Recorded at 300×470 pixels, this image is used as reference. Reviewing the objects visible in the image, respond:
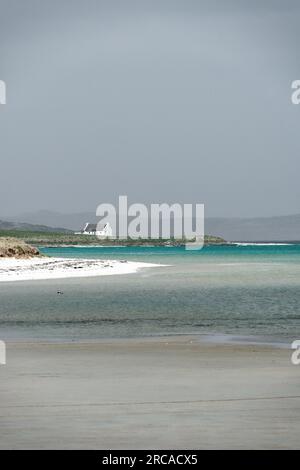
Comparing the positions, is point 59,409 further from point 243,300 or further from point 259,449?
point 243,300

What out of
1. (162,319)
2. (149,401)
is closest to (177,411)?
(149,401)

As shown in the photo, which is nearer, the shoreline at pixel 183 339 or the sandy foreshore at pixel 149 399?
the sandy foreshore at pixel 149 399

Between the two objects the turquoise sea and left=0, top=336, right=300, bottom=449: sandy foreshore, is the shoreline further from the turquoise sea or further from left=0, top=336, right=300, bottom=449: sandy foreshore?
left=0, top=336, right=300, bottom=449: sandy foreshore

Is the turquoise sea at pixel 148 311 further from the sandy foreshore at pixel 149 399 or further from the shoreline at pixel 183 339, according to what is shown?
the sandy foreshore at pixel 149 399

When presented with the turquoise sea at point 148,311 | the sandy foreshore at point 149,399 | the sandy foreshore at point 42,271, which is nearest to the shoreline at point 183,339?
the turquoise sea at point 148,311

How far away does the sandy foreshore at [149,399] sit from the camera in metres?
11.7

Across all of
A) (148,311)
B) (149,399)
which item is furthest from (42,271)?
(149,399)

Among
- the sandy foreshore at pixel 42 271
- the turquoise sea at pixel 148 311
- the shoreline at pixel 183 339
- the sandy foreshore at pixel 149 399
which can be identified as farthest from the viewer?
the sandy foreshore at pixel 42 271

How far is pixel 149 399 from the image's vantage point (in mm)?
14477

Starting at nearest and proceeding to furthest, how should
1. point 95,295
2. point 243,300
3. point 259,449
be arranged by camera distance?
point 259,449 < point 243,300 < point 95,295

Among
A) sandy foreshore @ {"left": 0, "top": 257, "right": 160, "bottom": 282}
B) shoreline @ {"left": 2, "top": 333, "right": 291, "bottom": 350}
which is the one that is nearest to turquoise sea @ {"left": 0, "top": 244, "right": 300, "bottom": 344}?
shoreline @ {"left": 2, "top": 333, "right": 291, "bottom": 350}

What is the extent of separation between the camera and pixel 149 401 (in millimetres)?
14297

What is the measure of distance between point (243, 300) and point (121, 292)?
9.02 metres

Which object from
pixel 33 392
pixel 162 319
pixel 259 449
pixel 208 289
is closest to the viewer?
pixel 259 449
